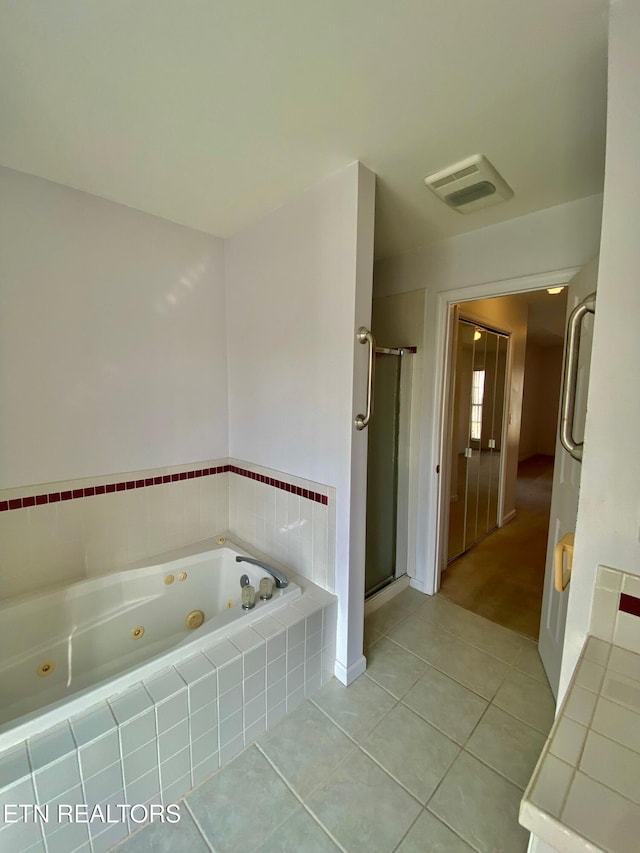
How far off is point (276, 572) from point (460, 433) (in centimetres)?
Answer: 192

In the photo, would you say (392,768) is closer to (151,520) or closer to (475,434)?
(151,520)

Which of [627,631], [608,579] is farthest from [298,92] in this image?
[627,631]

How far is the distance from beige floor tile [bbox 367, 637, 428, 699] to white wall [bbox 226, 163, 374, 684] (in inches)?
6.2

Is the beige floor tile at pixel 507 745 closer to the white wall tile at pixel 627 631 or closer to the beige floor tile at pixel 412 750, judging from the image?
the beige floor tile at pixel 412 750

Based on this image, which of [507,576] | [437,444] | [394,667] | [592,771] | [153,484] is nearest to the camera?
[592,771]

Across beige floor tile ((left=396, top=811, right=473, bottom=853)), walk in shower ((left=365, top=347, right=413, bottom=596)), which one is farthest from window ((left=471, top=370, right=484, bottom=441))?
beige floor tile ((left=396, top=811, right=473, bottom=853))

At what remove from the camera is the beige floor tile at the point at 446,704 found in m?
1.55

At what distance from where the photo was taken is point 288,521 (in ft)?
6.75

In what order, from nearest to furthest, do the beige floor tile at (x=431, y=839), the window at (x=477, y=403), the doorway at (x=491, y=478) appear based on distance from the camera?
the beige floor tile at (x=431, y=839)
the doorway at (x=491, y=478)
the window at (x=477, y=403)

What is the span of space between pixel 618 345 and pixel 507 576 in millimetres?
2457

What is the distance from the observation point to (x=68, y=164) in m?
1.58

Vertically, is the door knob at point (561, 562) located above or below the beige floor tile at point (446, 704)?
above

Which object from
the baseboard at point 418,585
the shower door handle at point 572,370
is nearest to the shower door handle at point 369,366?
the shower door handle at point 572,370

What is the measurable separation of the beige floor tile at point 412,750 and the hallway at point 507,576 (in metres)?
0.96
